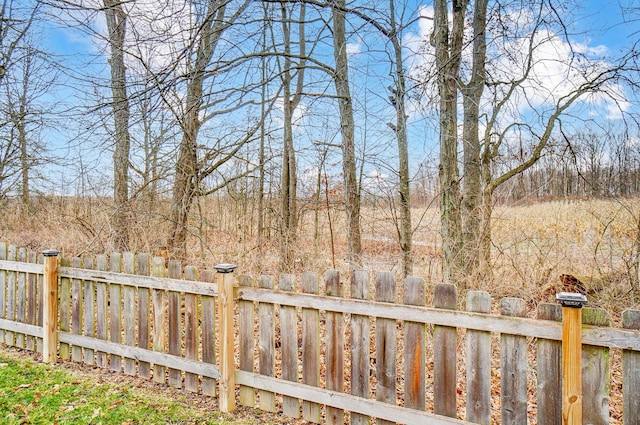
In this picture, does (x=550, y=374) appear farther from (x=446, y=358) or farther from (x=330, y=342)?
(x=330, y=342)

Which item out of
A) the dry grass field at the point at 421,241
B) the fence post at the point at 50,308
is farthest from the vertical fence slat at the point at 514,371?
the fence post at the point at 50,308

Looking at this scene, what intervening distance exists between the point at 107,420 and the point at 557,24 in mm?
6115

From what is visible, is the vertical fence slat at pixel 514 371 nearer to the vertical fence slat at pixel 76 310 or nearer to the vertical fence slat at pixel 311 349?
the vertical fence slat at pixel 311 349

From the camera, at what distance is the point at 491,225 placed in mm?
5289

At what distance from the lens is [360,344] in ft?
8.64

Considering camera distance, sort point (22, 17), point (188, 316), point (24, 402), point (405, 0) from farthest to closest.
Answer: point (22, 17)
point (405, 0)
point (188, 316)
point (24, 402)

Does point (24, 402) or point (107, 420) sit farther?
point (24, 402)

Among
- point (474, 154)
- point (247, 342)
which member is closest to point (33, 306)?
point (247, 342)

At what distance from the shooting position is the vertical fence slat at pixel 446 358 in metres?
2.35

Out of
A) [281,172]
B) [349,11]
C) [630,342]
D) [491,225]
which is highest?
[349,11]

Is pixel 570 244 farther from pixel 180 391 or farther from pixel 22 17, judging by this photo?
→ pixel 22 17

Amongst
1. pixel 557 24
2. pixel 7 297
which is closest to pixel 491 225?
pixel 557 24

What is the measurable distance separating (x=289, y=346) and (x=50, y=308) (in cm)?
274

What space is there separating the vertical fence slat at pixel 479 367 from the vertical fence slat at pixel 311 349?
101 cm
